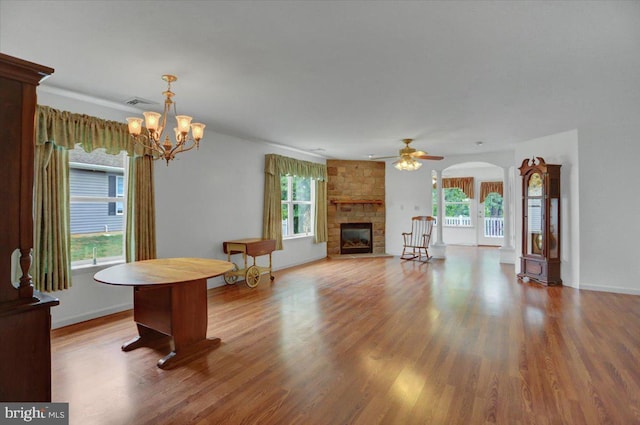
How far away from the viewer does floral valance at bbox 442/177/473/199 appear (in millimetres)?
9828

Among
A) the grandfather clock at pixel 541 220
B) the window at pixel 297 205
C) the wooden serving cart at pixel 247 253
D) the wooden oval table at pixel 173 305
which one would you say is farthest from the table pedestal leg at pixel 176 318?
the grandfather clock at pixel 541 220

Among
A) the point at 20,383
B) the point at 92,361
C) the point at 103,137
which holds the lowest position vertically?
the point at 92,361

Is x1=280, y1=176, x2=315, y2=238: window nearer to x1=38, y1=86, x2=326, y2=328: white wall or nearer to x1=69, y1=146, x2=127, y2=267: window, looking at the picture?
x1=38, y1=86, x2=326, y2=328: white wall

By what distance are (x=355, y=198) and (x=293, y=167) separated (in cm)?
209

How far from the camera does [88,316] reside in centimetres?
335

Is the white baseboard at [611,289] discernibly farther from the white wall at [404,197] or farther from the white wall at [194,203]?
the white wall at [194,203]

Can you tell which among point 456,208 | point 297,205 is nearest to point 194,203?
point 297,205

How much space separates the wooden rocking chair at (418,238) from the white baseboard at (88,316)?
5.42 m

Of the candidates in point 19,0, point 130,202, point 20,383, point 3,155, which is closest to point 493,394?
point 20,383

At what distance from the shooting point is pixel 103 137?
3357 mm

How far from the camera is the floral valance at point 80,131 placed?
294 cm

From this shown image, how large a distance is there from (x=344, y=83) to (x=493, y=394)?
8.69 feet

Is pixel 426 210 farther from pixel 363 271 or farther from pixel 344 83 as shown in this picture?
pixel 344 83

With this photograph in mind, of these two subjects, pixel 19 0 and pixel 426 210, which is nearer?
pixel 19 0
